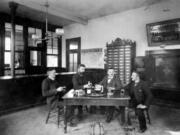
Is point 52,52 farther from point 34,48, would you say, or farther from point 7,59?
point 7,59

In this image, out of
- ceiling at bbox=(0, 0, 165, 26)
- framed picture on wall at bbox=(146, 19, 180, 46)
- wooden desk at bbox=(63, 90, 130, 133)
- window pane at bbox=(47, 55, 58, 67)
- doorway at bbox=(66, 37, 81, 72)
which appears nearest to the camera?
wooden desk at bbox=(63, 90, 130, 133)

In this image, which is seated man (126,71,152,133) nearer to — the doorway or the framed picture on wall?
the framed picture on wall

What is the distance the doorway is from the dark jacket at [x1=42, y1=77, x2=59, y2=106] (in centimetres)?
385

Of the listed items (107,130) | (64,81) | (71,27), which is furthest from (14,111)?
(71,27)

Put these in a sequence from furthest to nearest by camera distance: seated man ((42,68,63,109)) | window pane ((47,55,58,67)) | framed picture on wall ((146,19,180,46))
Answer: window pane ((47,55,58,67)) < framed picture on wall ((146,19,180,46)) < seated man ((42,68,63,109))

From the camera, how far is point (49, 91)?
3.34 metres

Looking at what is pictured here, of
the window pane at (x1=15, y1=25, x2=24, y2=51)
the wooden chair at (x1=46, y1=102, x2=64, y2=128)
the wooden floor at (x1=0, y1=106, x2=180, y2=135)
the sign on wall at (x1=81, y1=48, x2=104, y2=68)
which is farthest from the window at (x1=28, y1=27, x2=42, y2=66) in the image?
the wooden chair at (x1=46, y1=102, x2=64, y2=128)

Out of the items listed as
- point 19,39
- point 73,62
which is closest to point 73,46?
point 73,62

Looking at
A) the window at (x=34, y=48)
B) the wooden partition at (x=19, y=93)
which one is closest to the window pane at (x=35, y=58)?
the window at (x=34, y=48)

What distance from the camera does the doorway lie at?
744 cm

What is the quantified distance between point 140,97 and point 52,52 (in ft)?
18.0

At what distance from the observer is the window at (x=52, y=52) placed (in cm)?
762

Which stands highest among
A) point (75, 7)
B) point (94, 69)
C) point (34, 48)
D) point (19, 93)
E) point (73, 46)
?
point (75, 7)

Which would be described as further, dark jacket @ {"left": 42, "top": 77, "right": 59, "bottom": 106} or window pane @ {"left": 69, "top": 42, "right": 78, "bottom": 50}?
window pane @ {"left": 69, "top": 42, "right": 78, "bottom": 50}
